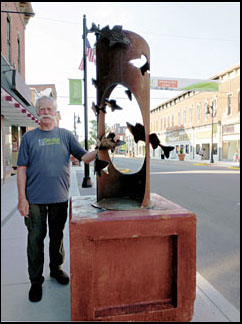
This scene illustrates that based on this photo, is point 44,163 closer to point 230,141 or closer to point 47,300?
point 47,300

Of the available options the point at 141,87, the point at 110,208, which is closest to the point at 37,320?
the point at 110,208

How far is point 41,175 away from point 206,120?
3725 cm

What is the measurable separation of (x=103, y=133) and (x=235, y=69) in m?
33.2

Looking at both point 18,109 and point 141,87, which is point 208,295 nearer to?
point 141,87

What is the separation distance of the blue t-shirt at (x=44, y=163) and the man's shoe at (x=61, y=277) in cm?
91

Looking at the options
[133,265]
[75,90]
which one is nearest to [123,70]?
[133,265]

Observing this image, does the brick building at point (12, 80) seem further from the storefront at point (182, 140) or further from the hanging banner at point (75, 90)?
the storefront at point (182, 140)

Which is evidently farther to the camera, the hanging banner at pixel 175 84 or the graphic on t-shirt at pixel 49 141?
the hanging banner at pixel 175 84

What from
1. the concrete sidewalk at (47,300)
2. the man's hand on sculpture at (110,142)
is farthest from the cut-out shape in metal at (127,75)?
the concrete sidewalk at (47,300)

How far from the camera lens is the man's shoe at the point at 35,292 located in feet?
8.11

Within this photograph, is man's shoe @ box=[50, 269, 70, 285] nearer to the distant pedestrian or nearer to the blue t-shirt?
the distant pedestrian

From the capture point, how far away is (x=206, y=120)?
121 feet

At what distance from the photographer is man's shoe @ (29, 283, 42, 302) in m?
2.47

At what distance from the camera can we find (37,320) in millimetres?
2188
